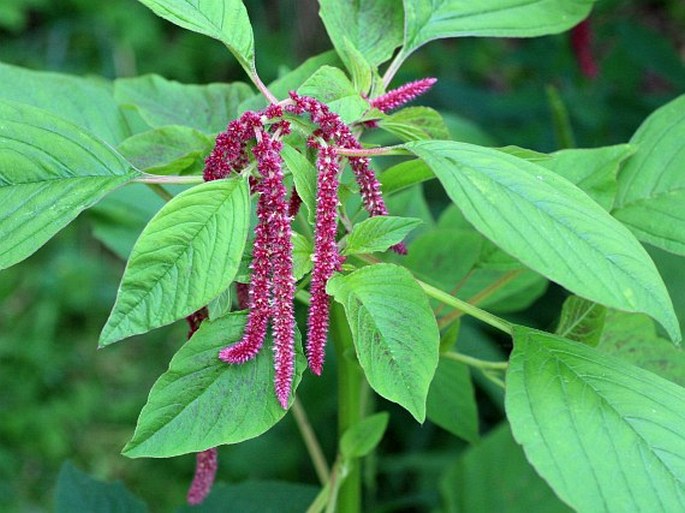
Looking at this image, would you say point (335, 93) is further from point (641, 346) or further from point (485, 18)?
point (641, 346)

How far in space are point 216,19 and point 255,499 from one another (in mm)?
712

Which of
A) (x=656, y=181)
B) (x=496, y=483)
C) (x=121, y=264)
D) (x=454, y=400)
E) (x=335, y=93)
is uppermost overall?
(x=335, y=93)

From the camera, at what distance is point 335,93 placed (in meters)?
A: 0.79

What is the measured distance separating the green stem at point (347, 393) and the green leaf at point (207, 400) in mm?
144

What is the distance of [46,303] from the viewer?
238cm

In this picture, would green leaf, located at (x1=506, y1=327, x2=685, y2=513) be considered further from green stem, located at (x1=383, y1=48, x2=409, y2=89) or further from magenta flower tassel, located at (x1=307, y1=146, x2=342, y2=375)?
green stem, located at (x1=383, y1=48, x2=409, y2=89)

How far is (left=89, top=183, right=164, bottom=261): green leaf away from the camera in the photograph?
122 cm

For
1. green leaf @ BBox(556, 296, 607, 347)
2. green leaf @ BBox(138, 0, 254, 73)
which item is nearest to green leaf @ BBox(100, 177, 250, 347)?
green leaf @ BBox(138, 0, 254, 73)

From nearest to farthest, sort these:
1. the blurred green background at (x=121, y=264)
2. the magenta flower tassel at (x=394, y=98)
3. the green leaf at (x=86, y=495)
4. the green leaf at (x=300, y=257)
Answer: the green leaf at (x=300, y=257)
the magenta flower tassel at (x=394, y=98)
the green leaf at (x=86, y=495)
the blurred green background at (x=121, y=264)

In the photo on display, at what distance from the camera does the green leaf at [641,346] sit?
935mm

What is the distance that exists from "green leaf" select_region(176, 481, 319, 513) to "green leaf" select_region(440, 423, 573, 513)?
0.30 meters

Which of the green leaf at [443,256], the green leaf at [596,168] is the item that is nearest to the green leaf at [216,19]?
the green leaf at [596,168]

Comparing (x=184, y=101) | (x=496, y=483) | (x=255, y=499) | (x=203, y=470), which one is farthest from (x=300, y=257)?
(x=496, y=483)

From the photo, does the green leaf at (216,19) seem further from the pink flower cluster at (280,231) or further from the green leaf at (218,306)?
the green leaf at (218,306)
